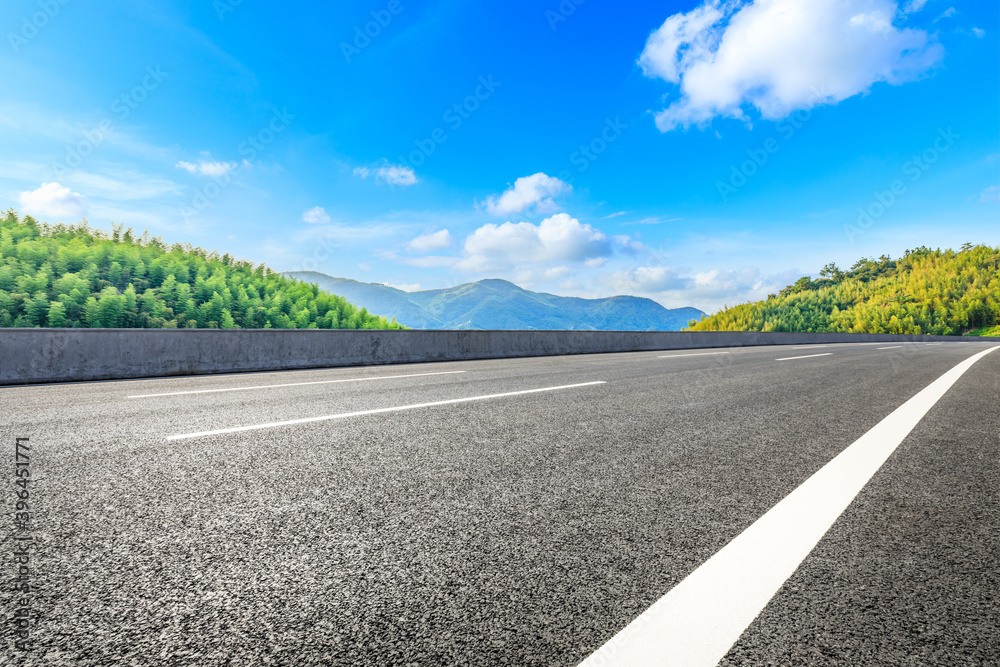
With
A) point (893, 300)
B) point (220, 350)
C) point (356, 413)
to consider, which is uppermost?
point (893, 300)

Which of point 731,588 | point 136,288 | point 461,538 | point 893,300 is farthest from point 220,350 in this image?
point 893,300

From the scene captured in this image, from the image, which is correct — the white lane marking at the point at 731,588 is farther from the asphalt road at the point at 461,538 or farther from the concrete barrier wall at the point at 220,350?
the concrete barrier wall at the point at 220,350

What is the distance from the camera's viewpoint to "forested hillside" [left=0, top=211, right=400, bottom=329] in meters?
25.1

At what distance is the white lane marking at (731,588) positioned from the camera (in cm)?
131

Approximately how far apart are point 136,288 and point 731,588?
36194 mm

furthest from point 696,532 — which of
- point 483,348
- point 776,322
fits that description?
point 776,322

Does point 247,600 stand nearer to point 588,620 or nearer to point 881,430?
point 588,620

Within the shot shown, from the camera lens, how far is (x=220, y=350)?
9.89 metres

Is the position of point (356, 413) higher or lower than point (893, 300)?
lower

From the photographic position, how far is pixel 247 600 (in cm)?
157

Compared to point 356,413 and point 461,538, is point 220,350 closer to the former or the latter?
point 356,413

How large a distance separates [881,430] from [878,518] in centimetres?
247

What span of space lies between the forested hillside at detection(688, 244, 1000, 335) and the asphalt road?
4147 inches

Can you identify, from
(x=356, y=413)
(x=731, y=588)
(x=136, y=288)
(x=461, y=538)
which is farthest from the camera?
(x=136, y=288)
